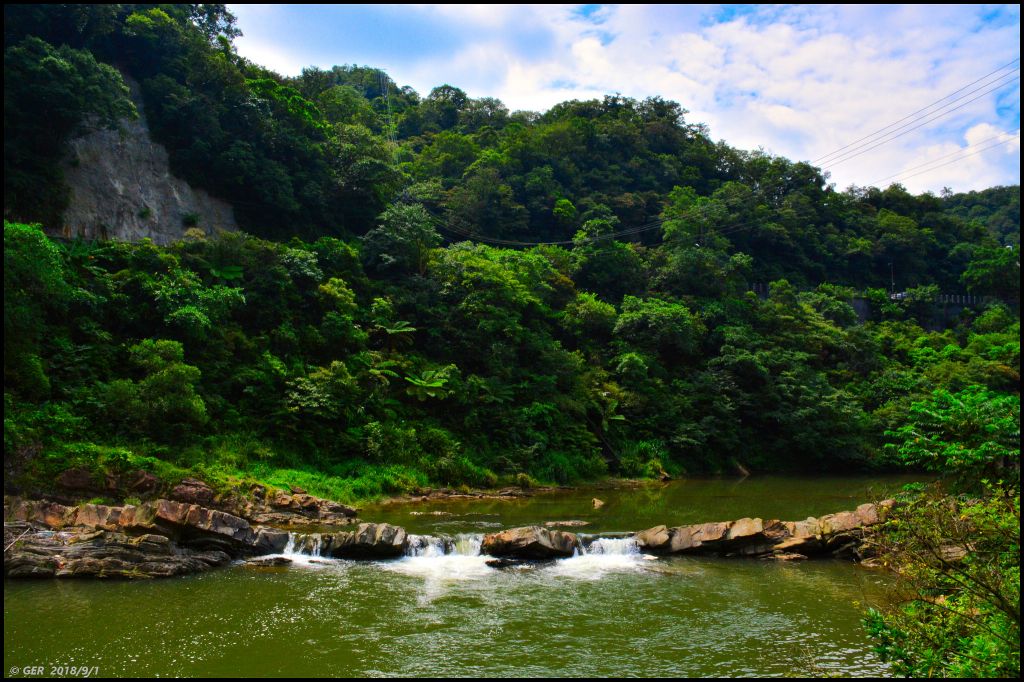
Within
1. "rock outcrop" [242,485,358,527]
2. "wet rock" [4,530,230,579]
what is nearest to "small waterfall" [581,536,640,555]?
"rock outcrop" [242,485,358,527]

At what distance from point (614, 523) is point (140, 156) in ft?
90.8

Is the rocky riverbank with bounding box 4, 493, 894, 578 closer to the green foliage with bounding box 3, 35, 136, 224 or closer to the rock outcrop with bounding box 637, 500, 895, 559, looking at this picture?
the rock outcrop with bounding box 637, 500, 895, 559

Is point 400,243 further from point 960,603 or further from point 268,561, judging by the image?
point 960,603

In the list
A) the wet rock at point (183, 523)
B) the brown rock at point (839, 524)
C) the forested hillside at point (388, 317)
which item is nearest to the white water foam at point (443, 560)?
the wet rock at point (183, 523)

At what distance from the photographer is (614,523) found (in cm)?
1923

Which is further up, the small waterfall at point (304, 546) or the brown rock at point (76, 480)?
the brown rock at point (76, 480)

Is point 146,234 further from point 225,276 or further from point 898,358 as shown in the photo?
point 898,358

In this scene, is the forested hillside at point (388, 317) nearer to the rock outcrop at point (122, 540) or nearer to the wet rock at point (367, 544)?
the rock outcrop at point (122, 540)

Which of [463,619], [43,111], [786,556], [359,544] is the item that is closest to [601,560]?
[786,556]

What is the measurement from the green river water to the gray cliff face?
1922cm

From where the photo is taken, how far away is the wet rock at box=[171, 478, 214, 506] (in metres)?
16.9

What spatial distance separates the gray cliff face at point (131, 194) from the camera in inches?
1042

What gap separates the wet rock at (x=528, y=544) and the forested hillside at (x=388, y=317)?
23.7ft

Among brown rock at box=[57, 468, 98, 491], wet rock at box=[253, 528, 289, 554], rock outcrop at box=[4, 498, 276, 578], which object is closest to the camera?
rock outcrop at box=[4, 498, 276, 578]
